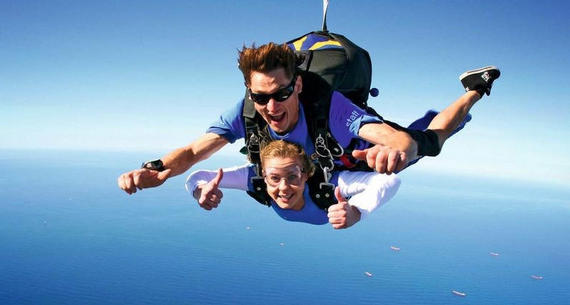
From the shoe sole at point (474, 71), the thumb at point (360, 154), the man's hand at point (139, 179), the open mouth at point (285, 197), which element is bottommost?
the open mouth at point (285, 197)

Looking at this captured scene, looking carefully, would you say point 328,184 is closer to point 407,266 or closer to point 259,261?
point 259,261

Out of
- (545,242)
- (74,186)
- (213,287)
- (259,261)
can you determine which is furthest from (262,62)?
(74,186)

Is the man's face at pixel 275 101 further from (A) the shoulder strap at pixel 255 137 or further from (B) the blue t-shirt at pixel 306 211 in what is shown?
(B) the blue t-shirt at pixel 306 211

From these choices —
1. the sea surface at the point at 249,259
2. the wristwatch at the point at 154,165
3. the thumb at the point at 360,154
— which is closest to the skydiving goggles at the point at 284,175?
the wristwatch at the point at 154,165

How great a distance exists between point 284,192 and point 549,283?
101 metres

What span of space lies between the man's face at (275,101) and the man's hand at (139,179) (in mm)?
903

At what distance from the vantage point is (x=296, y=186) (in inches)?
112

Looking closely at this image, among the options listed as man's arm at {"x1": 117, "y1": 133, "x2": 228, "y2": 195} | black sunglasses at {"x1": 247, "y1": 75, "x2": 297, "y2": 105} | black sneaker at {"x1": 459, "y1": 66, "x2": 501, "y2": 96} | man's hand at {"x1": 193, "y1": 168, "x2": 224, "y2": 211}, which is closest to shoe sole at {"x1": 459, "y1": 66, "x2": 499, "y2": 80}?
black sneaker at {"x1": 459, "y1": 66, "x2": 501, "y2": 96}

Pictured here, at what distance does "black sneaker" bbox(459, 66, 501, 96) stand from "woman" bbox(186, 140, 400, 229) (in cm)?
139

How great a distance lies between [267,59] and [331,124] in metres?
0.70

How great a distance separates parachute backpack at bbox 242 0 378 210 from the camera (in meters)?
2.46

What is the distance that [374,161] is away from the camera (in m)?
1.22

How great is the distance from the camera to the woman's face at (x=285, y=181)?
2736mm

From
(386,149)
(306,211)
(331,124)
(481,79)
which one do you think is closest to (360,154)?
(386,149)
